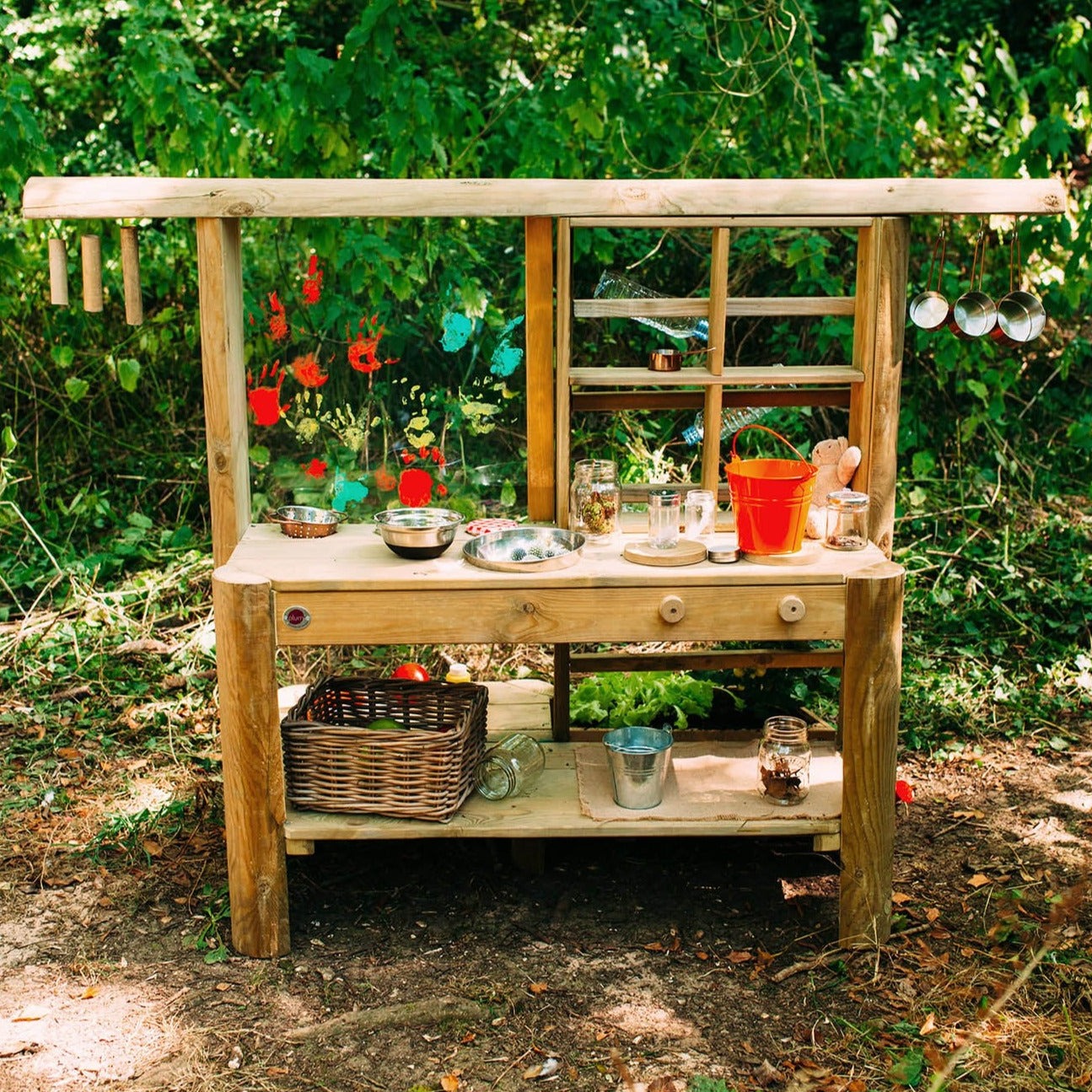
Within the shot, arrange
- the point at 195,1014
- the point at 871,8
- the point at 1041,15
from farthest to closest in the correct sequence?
1. the point at 1041,15
2. the point at 871,8
3. the point at 195,1014

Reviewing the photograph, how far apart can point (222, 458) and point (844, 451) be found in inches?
66.5

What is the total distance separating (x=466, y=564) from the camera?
11.1ft

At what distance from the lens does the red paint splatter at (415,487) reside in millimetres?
3756

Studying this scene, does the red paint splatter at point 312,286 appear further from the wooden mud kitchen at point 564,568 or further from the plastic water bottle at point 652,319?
the plastic water bottle at point 652,319

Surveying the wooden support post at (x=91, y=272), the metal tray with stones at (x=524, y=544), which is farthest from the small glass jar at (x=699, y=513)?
the wooden support post at (x=91, y=272)

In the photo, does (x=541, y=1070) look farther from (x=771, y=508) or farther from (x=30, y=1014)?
(x=771, y=508)

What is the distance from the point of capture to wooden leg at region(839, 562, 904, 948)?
3268 millimetres

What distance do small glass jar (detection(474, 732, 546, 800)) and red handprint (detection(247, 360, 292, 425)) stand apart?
1117mm

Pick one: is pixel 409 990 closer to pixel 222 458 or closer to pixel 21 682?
pixel 222 458

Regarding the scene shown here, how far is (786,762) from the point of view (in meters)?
3.55

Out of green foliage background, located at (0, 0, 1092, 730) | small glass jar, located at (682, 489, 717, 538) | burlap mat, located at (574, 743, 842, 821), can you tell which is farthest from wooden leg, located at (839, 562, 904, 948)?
green foliage background, located at (0, 0, 1092, 730)

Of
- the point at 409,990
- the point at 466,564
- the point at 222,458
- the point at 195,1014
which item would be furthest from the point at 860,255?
the point at 195,1014

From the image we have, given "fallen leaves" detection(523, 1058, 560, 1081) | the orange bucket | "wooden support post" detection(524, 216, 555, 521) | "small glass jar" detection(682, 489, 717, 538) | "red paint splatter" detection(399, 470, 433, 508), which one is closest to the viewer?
"fallen leaves" detection(523, 1058, 560, 1081)

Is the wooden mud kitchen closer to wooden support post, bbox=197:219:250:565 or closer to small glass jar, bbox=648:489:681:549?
wooden support post, bbox=197:219:250:565
